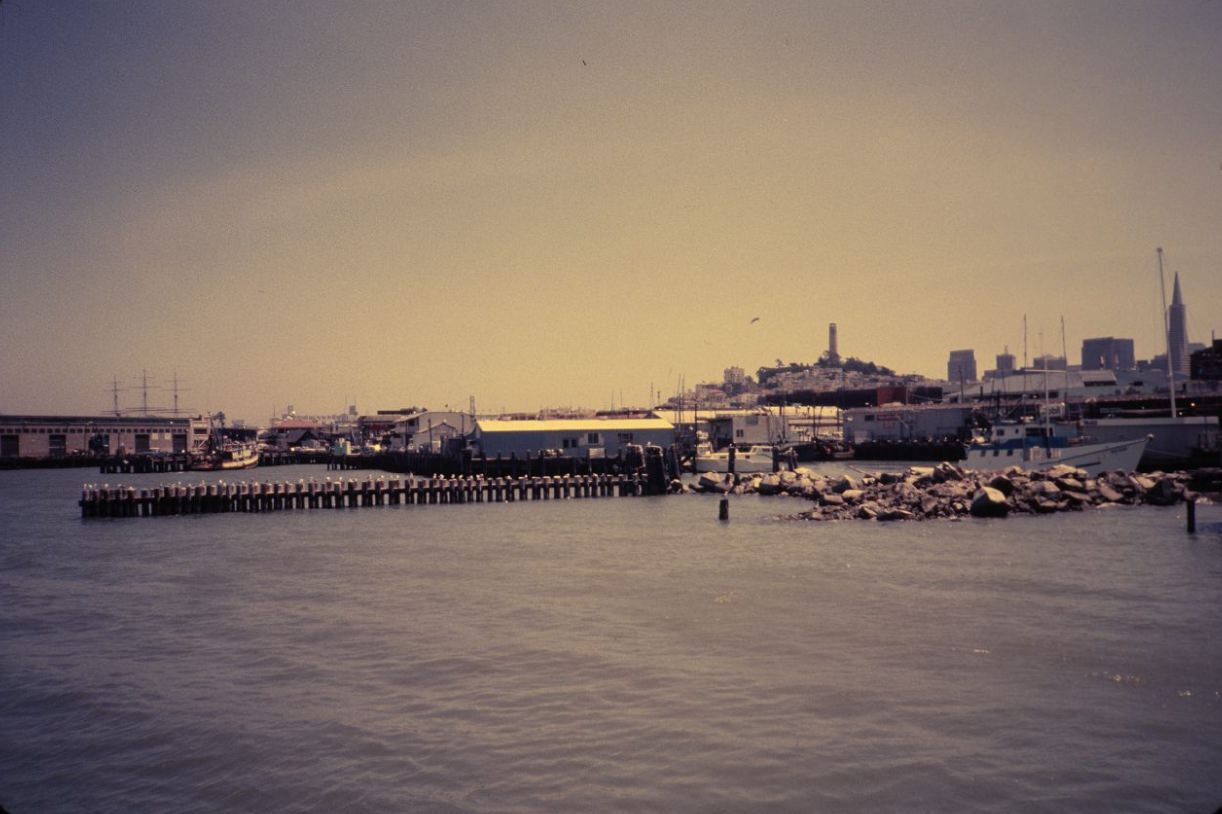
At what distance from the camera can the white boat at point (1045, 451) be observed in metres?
61.7

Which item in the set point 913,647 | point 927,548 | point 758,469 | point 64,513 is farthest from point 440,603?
point 758,469

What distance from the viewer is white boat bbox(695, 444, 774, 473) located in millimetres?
83625

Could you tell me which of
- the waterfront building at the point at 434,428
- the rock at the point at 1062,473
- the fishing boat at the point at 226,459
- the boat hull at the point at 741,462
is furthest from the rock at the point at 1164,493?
the fishing boat at the point at 226,459

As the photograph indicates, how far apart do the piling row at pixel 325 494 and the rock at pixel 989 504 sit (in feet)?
88.2

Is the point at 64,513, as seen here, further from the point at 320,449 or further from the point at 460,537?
the point at 320,449

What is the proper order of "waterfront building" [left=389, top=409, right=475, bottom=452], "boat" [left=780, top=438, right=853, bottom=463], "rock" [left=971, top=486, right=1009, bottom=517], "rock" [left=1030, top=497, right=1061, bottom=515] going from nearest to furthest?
1. "rock" [left=971, top=486, right=1009, bottom=517]
2. "rock" [left=1030, top=497, right=1061, bottom=515]
3. "boat" [left=780, top=438, right=853, bottom=463]
4. "waterfront building" [left=389, top=409, right=475, bottom=452]

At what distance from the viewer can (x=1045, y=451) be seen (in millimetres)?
63312

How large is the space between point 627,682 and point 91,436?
16084 cm

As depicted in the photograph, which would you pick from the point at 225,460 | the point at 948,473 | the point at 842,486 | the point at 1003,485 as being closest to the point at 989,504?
the point at 1003,485

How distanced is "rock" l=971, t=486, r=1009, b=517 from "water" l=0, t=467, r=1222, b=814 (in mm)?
8496

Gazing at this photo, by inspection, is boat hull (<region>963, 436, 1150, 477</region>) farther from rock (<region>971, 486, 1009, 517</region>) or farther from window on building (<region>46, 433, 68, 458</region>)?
window on building (<region>46, 433, 68, 458</region>)

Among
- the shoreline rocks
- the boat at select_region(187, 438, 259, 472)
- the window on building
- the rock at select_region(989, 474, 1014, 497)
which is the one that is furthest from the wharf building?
the rock at select_region(989, 474, 1014, 497)

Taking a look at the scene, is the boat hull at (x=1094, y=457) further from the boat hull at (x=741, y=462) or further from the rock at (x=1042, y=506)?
the boat hull at (x=741, y=462)

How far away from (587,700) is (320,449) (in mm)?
165615
